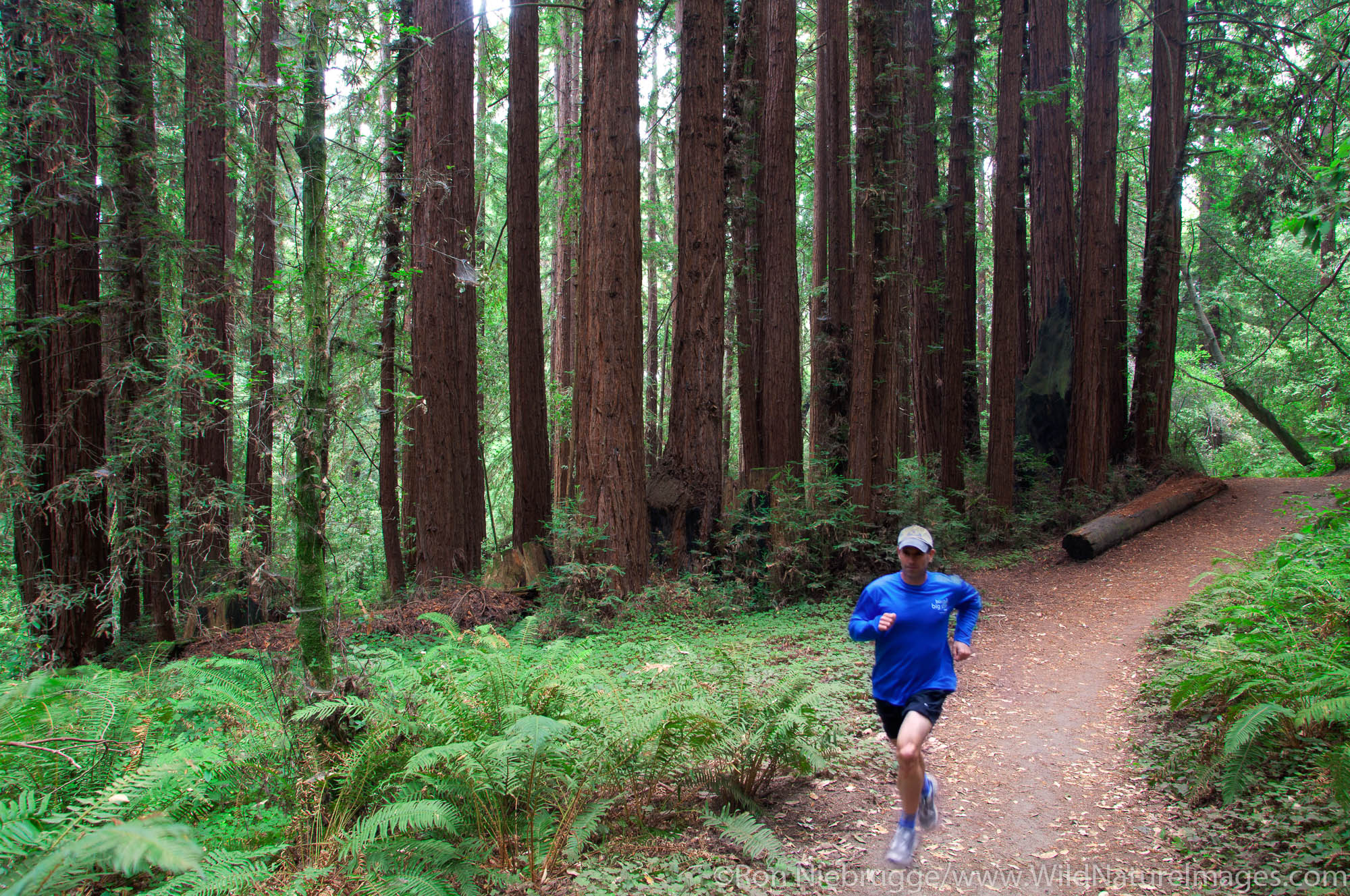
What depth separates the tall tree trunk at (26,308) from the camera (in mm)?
7250

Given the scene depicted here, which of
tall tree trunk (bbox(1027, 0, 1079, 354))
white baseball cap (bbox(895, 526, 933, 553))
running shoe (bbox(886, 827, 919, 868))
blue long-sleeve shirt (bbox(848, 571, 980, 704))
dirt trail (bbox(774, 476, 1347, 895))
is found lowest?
dirt trail (bbox(774, 476, 1347, 895))

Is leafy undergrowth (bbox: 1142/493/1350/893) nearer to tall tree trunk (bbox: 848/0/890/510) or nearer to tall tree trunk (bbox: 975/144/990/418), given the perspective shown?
tall tree trunk (bbox: 848/0/890/510)

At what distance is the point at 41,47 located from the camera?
7.38 m

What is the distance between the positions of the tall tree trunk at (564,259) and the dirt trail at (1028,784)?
998cm

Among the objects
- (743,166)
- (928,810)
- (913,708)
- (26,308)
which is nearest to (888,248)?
(743,166)

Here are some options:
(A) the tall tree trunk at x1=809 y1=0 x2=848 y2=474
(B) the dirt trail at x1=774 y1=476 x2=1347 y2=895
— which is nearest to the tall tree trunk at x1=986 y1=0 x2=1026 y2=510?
(A) the tall tree trunk at x1=809 y1=0 x2=848 y2=474

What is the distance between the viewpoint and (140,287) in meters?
8.22

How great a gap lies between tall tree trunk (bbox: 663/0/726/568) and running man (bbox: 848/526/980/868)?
6.30 metres

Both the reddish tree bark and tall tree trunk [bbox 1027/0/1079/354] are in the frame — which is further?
the reddish tree bark

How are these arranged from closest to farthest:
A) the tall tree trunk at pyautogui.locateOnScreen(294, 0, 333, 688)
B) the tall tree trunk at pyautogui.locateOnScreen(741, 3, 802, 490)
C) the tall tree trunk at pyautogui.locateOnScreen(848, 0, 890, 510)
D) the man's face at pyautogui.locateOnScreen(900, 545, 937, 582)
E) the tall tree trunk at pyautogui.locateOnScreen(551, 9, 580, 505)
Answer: the man's face at pyautogui.locateOnScreen(900, 545, 937, 582)
the tall tree trunk at pyautogui.locateOnScreen(294, 0, 333, 688)
the tall tree trunk at pyautogui.locateOnScreen(848, 0, 890, 510)
the tall tree trunk at pyautogui.locateOnScreen(741, 3, 802, 490)
the tall tree trunk at pyautogui.locateOnScreen(551, 9, 580, 505)

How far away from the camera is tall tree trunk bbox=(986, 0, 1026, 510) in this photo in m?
13.0

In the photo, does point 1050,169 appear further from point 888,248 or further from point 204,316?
point 204,316

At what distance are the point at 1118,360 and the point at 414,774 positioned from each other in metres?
16.5

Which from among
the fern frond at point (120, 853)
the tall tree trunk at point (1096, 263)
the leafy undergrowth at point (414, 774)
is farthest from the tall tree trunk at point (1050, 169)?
the fern frond at point (120, 853)
